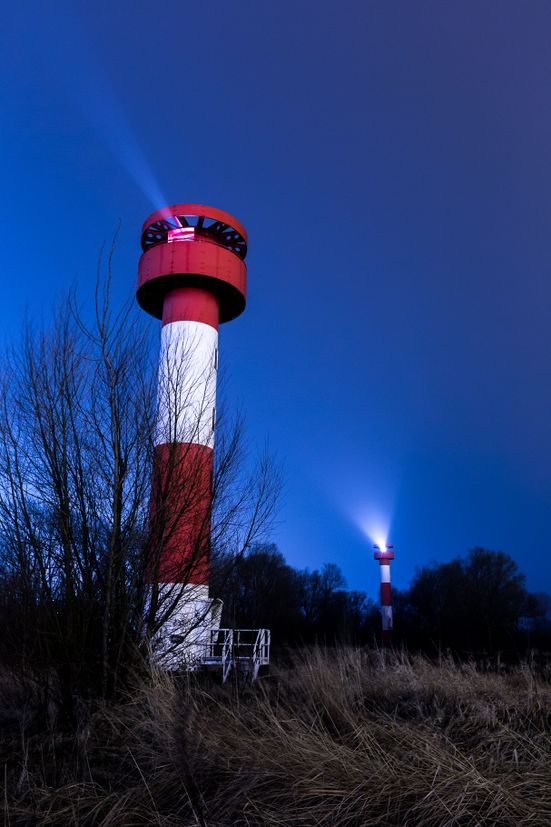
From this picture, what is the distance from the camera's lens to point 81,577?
21.8ft

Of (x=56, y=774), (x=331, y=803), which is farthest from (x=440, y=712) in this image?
(x=56, y=774)

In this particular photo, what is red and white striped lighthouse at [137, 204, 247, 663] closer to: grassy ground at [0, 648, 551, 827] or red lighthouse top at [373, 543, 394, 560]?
grassy ground at [0, 648, 551, 827]

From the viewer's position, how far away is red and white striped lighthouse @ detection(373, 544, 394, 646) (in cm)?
3062

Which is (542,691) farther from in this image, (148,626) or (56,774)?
(56,774)

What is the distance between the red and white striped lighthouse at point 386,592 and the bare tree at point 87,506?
24860 millimetres

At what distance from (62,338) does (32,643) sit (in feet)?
10.8

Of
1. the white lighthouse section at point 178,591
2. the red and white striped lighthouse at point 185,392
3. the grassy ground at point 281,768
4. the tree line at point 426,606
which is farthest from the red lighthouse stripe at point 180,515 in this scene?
the tree line at point 426,606

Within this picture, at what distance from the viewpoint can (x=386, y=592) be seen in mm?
32344

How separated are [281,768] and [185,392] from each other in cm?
664

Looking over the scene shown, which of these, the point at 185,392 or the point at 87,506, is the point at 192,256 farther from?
the point at 87,506

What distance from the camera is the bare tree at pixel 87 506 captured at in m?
6.41

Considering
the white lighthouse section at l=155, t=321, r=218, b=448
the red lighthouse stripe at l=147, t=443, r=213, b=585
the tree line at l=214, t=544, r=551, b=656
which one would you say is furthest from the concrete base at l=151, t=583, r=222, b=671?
the tree line at l=214, t=544, r=551, b=656

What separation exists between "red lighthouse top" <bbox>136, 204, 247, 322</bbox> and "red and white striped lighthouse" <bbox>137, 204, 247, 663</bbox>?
0.03 m

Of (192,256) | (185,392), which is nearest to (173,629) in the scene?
(185,392)
